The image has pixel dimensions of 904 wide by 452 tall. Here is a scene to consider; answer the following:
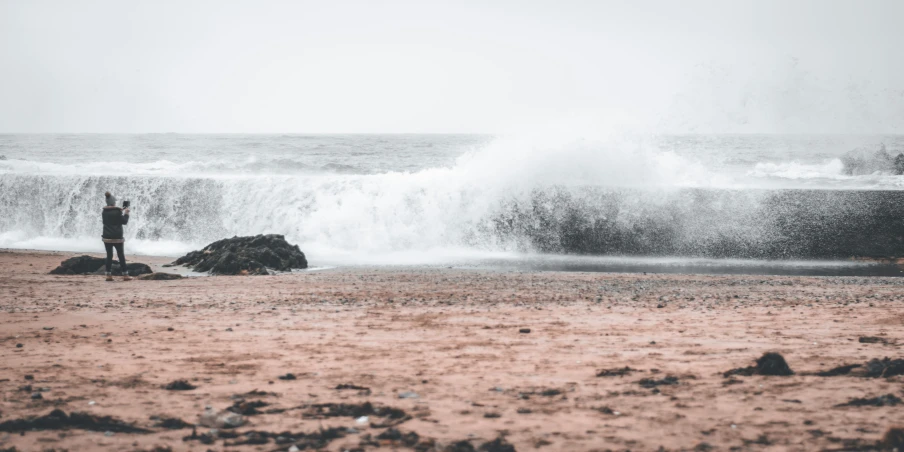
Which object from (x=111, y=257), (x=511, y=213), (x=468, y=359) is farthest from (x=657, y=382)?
(x=511, y=213)

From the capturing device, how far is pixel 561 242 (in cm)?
1889

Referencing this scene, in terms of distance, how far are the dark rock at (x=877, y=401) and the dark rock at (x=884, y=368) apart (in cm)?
65

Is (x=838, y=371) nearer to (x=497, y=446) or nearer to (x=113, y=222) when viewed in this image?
(x=497, y=446)

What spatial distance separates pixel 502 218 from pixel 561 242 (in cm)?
174

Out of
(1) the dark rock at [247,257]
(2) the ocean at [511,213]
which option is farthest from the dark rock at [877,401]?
(2) the ocean at [511,213]

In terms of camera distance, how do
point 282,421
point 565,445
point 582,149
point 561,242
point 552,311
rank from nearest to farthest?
point 565,445
point 282,421
point 552,311
point 561,242
point 582,149

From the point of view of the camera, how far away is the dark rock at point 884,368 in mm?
5398

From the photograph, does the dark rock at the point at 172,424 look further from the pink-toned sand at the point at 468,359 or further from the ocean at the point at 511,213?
the ocean at the point at 511,213

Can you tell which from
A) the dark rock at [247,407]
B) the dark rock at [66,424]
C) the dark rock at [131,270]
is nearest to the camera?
the dark rock at [66,424]

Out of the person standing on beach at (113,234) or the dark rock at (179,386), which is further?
the person standing on beach at (113,234)

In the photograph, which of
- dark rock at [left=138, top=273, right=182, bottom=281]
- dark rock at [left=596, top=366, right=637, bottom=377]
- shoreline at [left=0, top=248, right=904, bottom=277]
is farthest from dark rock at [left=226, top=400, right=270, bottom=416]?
shoreline at [left=0, top=248, right=904, bottom=277]

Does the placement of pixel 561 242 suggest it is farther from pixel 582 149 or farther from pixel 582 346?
pixel 582 346

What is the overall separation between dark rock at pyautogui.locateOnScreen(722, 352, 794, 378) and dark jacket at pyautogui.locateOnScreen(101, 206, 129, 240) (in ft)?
36.4

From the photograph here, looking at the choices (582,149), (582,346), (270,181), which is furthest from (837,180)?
(582,346)
